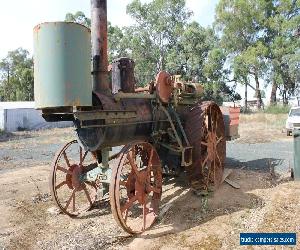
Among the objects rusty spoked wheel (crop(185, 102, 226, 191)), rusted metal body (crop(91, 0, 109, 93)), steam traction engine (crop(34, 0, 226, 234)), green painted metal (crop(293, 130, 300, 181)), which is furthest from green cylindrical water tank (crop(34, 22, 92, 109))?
green painted metal (crop(293, 130, 300, 181))

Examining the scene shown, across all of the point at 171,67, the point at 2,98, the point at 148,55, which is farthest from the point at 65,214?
the point at 2,98

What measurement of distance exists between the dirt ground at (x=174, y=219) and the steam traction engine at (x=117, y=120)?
0.28m

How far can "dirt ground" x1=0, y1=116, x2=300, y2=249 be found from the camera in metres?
5.29

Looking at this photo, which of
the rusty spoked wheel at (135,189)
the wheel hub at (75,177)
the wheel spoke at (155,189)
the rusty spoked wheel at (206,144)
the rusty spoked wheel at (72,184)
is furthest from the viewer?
the rusty spoked wheel at (206,144)

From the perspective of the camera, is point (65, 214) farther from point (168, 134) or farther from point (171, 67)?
point (171, 67)

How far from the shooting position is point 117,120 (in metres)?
5.48

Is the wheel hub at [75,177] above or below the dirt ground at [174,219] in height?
above

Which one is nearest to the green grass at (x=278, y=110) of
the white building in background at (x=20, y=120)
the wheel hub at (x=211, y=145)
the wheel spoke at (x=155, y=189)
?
the white building in background at (x=20, y=120)

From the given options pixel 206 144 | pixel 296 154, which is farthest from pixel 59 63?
pixel 296 154

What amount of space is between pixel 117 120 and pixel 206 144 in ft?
8.49

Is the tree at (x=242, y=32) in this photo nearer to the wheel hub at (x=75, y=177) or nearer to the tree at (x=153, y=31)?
the tree at (x=153, y=31)

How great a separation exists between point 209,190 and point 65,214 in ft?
9.05

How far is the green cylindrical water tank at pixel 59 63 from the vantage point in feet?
15.3

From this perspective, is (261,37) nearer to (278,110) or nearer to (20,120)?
(278,110)
